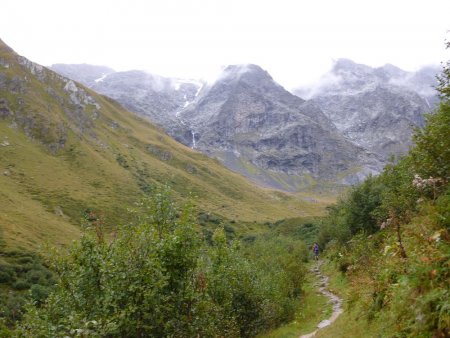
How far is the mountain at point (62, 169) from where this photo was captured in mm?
92000

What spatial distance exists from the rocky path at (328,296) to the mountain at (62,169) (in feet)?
112

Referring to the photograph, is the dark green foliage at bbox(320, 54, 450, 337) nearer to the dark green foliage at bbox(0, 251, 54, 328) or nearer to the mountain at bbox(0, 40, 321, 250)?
the dark green foliage at bbox(0, 251, 54, 328)

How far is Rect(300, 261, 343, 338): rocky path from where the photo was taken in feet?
69.0

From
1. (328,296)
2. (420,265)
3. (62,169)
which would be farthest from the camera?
(62,169)

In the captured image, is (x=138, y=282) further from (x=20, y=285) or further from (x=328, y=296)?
(x=20, y=285)

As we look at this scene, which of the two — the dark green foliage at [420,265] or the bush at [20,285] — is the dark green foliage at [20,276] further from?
the dark green foliage at [420,265]

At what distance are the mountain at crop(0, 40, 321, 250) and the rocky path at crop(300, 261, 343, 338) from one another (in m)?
34.2

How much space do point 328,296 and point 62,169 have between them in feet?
399

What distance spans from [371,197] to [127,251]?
92.7 ft

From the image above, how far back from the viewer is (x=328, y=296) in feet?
102

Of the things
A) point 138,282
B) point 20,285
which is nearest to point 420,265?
point 138,282

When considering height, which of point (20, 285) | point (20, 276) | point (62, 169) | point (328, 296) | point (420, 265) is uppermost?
point (420, 265)

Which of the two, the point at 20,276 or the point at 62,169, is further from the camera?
the point at 62,169

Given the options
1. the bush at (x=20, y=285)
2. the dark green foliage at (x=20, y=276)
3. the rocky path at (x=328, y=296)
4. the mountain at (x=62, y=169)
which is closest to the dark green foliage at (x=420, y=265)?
the rocky path at (x=328, y=296)
